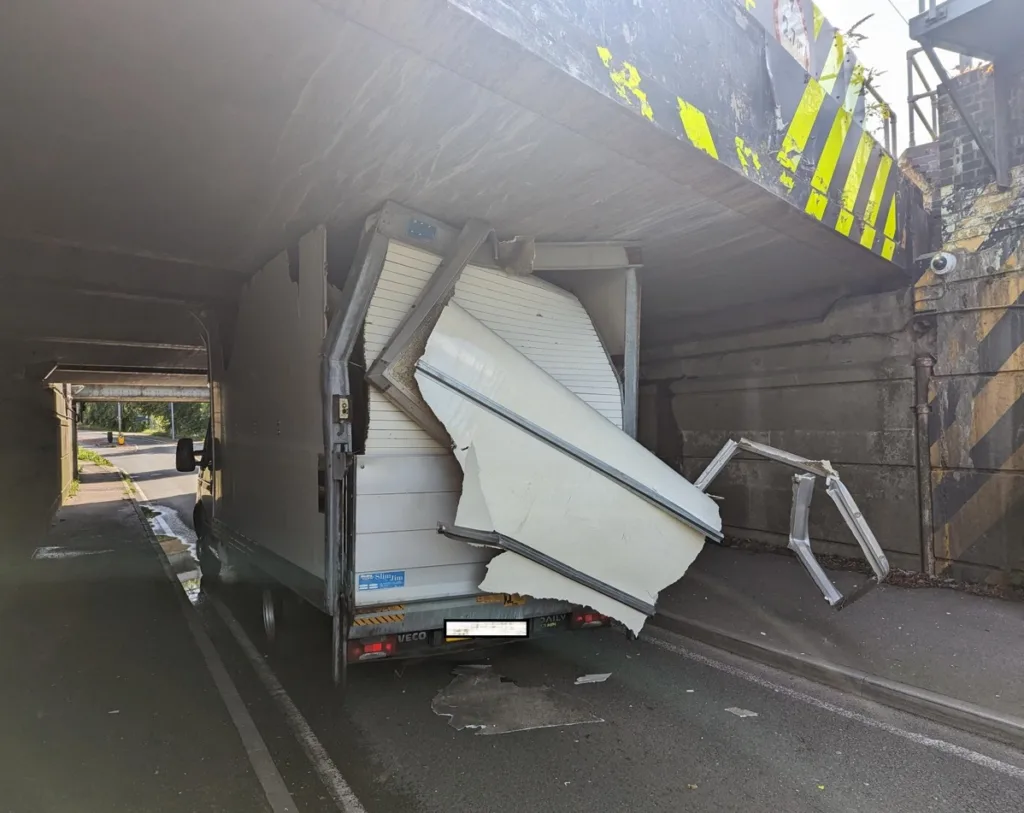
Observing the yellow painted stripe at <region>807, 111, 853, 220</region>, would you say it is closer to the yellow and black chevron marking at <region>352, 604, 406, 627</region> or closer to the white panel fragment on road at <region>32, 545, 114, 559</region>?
the yellow and black chevron marking at <region>352, 604, 406, 627</region>

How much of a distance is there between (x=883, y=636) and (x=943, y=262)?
3627 millimetres

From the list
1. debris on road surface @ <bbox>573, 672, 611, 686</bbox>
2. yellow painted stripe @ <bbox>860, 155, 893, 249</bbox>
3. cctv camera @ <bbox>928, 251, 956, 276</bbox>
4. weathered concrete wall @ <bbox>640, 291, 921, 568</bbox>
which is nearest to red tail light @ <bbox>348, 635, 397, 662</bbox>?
debris on road surface @ <bbox>573, 672, 611, 686</bbox>

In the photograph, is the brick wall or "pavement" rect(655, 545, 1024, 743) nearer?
"pavement" rect(655, 545, 1024, 743)

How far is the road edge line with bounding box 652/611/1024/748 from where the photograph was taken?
376 cm

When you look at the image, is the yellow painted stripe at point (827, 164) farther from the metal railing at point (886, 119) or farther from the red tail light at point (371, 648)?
the red tail light at point (371, 648)

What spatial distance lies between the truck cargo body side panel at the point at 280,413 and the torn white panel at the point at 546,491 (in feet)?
3.42

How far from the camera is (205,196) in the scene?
457 centimetres

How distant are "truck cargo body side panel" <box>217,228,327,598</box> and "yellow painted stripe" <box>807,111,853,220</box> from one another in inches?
151

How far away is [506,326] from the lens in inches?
191

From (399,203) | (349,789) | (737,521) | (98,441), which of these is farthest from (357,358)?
(98,441)

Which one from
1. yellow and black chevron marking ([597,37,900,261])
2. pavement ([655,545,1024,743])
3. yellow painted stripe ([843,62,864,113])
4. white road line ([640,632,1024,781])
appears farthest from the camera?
yellow painted stripe ([843,62,864,113])

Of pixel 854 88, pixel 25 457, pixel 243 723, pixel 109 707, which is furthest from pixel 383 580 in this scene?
pixel 25 457

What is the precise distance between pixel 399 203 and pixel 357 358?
1.16 m

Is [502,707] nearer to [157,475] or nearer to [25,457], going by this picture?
[25,457]
